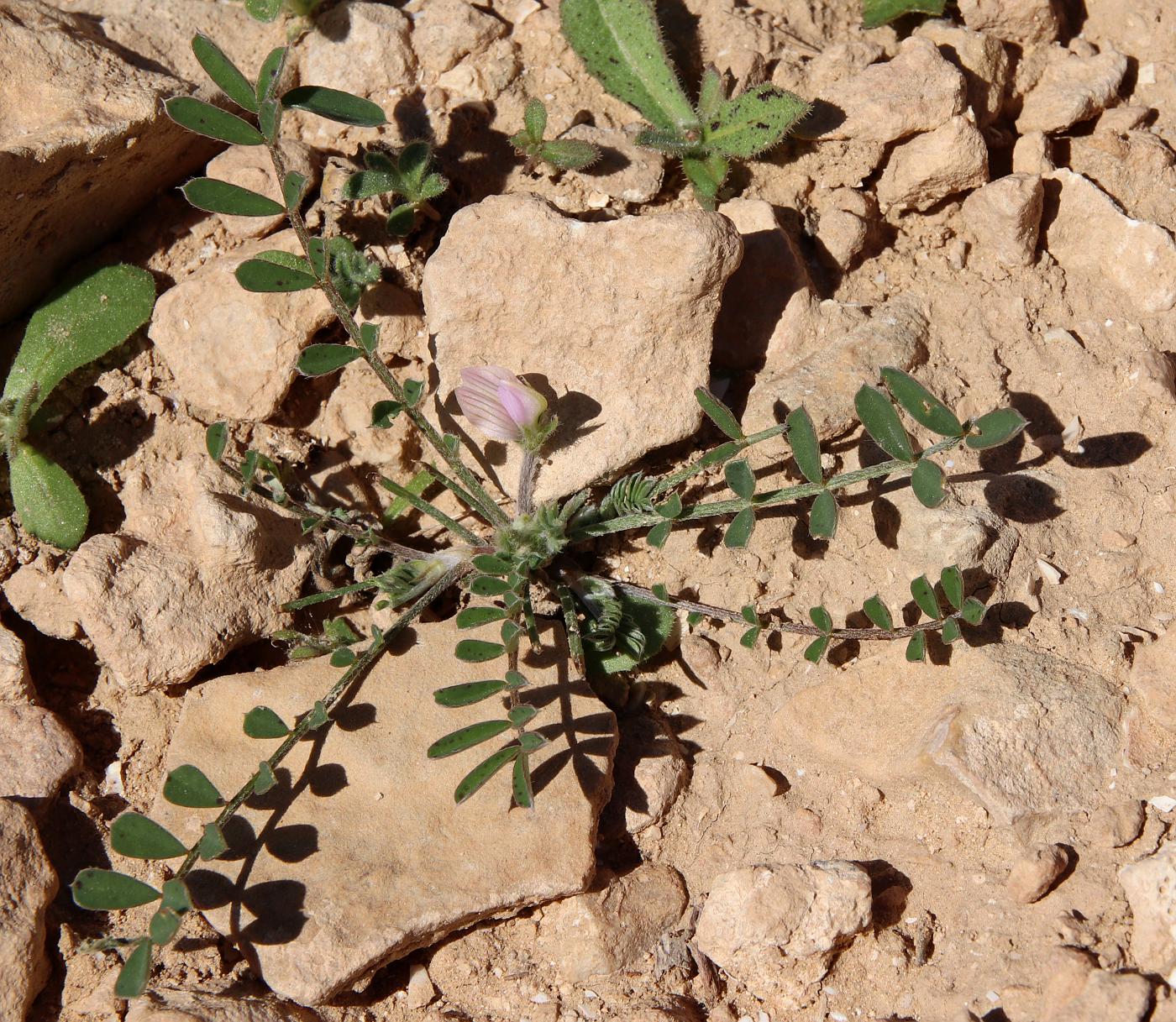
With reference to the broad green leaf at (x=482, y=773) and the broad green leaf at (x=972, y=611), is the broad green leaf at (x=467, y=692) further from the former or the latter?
the broad green leaf at (x=972, y=611)

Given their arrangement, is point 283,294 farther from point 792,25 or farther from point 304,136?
point 792,25

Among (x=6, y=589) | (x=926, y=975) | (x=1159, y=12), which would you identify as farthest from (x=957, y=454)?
(x=6, y=589)

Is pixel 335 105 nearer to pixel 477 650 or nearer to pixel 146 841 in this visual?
pixel 477 650

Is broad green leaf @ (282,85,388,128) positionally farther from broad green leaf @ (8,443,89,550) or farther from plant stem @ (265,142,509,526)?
broad green leaf @ (8,443,89,550)

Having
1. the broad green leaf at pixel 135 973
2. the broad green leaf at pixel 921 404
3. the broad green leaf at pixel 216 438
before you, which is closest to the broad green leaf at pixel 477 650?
the broad green leaf at pixel 216 438

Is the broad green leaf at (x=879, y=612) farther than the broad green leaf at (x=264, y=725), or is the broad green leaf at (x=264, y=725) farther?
the broad green leaf at (x=879, y=612)

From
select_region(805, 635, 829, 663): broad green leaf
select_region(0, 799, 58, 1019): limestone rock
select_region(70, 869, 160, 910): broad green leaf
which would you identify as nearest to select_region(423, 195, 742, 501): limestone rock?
select_region(805, 635, 829, 663): broad green leaf
